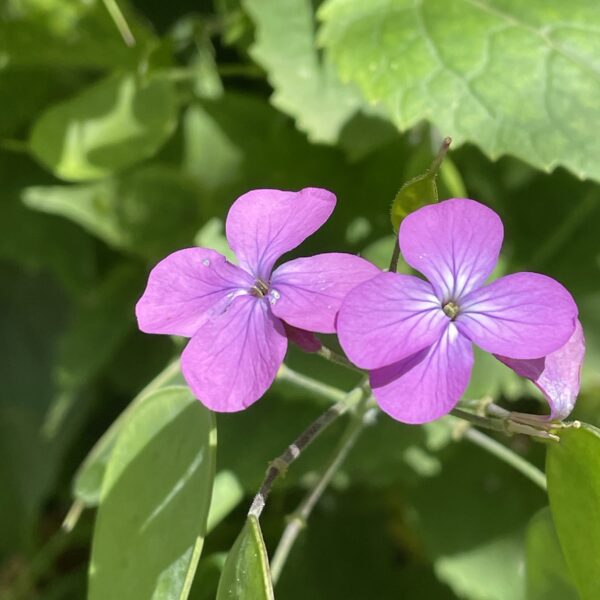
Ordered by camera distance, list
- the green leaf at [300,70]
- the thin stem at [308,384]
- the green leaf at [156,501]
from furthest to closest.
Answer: the green leaf at [300,70], the thin stem at [308,384], the green leaf at [156,501]

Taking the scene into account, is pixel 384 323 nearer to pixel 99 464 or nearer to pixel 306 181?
pixel 99 464

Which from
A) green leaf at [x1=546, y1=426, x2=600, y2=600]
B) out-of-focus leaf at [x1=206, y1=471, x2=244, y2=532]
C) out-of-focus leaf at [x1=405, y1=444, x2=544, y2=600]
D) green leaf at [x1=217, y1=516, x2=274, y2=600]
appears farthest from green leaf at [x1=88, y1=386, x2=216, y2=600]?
out-of-focus leaf at [x1=405, y1=444, x2=544, y2=600]

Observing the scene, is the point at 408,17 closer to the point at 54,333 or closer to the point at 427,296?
the point at 427,296

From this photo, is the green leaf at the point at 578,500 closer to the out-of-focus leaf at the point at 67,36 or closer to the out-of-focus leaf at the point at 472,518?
the out-of-focus leaf at the point at 472,518

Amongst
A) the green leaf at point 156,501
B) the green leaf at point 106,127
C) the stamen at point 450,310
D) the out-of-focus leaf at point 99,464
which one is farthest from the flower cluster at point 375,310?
the green leaf at point 106,127

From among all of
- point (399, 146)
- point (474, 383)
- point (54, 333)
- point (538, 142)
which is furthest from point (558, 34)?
point (54, 333)

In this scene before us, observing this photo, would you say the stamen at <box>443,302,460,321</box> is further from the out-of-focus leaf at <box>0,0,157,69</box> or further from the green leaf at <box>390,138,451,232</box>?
the out-of-focus leaf at <box>0,0,157,69</box>

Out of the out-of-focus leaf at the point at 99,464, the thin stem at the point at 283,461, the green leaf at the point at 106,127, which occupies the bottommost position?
the out-of-focus leaf at the point at 99,464

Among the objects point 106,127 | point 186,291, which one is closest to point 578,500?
point 186,291
